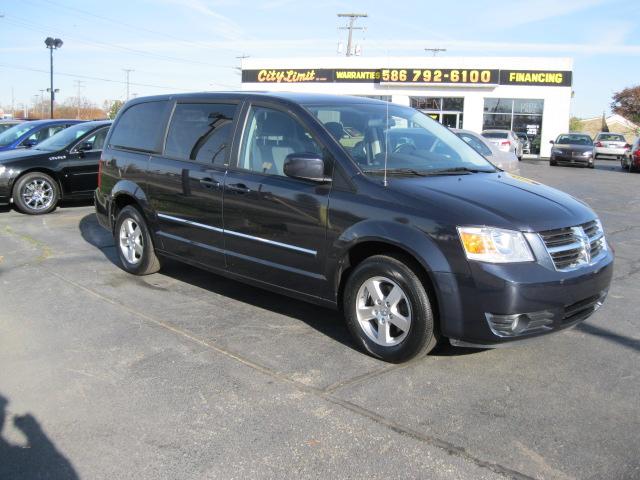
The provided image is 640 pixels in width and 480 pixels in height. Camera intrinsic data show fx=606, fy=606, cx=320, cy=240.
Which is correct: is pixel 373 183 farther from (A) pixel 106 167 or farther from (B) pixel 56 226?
(B) pixel 56 226

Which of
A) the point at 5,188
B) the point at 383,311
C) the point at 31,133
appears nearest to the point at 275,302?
the point at 383,311

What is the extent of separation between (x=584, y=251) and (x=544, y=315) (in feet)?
1.91

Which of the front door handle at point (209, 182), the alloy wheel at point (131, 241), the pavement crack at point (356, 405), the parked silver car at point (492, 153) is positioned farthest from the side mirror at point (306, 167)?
the parked silver car at point (492, 153)

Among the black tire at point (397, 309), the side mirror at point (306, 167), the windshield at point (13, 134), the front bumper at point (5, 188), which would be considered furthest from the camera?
the windshield at point (13, 134)

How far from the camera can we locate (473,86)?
110 ft

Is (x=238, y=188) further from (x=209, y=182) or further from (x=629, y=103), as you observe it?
(x=629, y=103)

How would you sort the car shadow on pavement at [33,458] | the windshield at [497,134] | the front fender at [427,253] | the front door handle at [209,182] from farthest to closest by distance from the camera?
the windshield at [497,134]
the front door handle at [209,182]
the front fender at [427,253]
the car shadow on pavement at [33,458]

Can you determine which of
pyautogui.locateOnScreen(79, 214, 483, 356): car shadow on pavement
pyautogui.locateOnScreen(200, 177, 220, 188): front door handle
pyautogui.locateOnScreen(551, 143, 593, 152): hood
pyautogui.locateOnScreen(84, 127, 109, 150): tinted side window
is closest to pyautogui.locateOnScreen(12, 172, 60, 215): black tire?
pyautogui.locateOnScreen(84, 127, 109, 150): tinted side window

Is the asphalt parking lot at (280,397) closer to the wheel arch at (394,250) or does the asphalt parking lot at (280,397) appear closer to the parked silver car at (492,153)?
the wheel arch at (394,250)

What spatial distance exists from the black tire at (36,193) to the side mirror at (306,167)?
786 cm

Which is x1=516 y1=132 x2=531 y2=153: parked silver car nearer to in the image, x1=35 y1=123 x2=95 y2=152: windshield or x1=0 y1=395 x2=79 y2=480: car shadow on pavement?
x1=35 y1=123 x2=95 y2=152: windshield

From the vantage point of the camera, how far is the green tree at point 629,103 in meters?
64.4

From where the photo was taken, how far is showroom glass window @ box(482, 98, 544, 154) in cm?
3322

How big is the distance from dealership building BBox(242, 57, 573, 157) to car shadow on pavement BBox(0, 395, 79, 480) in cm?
2956
